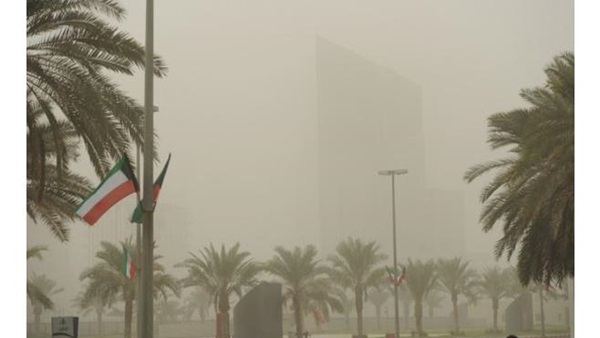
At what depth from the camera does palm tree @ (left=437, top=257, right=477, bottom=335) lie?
43.1ft

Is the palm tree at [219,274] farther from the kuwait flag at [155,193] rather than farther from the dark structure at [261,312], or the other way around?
the kuwait flag at [155,193]

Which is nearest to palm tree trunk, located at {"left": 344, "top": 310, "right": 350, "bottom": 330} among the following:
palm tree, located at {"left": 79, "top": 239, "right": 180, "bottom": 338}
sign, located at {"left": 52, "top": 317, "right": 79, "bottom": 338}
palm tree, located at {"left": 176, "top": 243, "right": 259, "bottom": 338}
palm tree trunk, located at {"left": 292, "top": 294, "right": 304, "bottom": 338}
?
palm tree trunk, located at {"left": 292, "top": 294, "right": 304, "bottom": 338}

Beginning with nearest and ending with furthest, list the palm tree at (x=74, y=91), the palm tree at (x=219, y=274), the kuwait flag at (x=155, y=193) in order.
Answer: the kuwait flag at (x=155, y=193), the palm tree at (x=219, y=274), the palm tree at (x=74, y=91)

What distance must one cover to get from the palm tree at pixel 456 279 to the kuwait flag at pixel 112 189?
4366 millimetres


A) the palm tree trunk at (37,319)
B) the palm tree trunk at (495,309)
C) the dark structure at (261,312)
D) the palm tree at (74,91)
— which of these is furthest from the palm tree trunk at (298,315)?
the palm tree trunk at (37,319)

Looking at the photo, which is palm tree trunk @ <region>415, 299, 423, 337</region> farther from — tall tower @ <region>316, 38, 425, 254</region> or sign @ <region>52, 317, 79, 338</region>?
sign @ <region>52, 317, 79, 338</region>

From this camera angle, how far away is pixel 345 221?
13086mm

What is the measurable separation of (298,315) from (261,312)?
51 cm

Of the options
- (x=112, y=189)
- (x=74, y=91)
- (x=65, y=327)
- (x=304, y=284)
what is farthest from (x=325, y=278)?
(x=74, y=91)

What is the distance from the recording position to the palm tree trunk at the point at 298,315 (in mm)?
12914

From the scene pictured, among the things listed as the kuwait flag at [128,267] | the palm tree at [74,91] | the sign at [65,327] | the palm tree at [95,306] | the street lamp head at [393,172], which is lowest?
the sign at [65,327]

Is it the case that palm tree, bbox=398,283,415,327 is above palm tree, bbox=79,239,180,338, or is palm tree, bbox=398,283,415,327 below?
below

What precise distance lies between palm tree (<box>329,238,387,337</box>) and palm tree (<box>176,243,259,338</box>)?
1.15 metres

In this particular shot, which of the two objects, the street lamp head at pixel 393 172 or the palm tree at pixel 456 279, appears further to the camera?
the street lamp head at pixel 393 172
